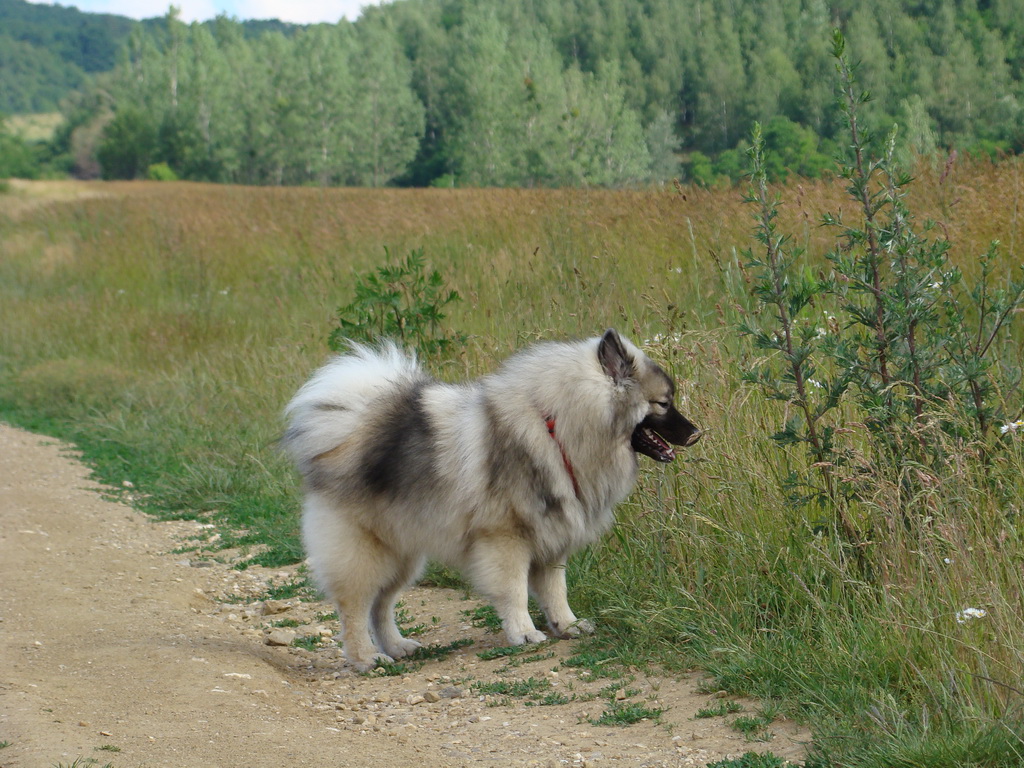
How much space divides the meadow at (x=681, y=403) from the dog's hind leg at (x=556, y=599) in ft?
0.47

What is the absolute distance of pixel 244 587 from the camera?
6.05 m

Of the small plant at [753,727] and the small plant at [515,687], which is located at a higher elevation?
the small plant at [753,727]

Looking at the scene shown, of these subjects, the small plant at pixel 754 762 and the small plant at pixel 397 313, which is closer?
the small plant at pixel 754 762

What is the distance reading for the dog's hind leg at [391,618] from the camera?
4.87 m

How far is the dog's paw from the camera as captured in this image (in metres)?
4.87

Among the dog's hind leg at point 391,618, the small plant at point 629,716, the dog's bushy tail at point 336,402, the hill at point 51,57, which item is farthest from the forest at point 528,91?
the hill at point 51,57

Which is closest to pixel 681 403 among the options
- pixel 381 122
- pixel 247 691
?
pixel 247 691

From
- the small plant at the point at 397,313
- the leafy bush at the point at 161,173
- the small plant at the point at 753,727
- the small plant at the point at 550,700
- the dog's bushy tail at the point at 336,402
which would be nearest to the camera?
the small plant at the point at 753,727

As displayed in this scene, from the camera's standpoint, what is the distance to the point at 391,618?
493cm

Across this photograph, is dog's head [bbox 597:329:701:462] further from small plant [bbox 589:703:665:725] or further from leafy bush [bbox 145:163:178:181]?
leafy bush [bbox 145:163:178:181]

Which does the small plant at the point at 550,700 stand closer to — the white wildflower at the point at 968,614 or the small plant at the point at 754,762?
the small plant at the point at 754,762

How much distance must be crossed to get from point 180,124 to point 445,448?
64.4 metres

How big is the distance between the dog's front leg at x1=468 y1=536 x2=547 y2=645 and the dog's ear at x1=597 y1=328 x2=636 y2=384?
0.89m

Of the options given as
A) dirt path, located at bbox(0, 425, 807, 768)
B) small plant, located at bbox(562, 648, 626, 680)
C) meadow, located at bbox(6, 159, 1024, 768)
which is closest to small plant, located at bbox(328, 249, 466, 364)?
meadow, located at bbox(6, 159, 1024, 768)
